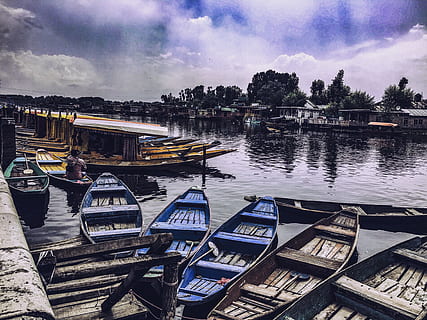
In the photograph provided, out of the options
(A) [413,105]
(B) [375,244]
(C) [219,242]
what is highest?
(A) [413,105]

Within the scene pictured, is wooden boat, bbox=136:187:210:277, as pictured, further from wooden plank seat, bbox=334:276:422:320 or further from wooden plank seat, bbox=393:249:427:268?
wooden plank seat, bbox=393:249:427:268

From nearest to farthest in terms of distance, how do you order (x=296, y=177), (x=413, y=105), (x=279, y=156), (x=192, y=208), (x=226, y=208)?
(x=192, y=208)
(x=226, y=208)
(x=296, y=177)
(x=279, y=156)
(x=413, y=105)

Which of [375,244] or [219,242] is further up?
[219,242]

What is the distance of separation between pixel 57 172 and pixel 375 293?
52.1ft

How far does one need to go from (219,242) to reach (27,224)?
7.73 metres

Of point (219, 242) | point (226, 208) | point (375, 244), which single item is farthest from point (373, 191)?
point (219, 242)

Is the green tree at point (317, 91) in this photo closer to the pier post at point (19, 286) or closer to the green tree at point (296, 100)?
the green tree at point (296, 100)

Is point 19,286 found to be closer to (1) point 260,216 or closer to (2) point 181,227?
(2) point 181,227

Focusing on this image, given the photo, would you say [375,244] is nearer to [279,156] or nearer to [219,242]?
[219,242]

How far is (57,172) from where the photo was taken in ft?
55.7

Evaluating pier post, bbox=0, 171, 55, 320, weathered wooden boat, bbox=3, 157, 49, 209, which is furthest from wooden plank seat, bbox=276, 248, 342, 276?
weathered wooden boat, bbox=3, 157, 49, 209

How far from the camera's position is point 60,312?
206 inches

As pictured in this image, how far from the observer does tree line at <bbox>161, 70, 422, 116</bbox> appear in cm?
7354

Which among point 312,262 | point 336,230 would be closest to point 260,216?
point 336,230
